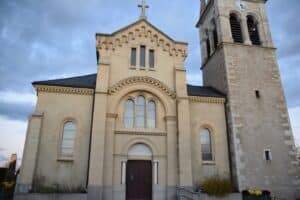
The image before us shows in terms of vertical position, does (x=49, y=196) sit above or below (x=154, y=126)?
below

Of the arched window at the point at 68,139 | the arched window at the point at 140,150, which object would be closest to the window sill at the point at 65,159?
the arched window at the point at 68,139

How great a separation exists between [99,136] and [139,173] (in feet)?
12.7

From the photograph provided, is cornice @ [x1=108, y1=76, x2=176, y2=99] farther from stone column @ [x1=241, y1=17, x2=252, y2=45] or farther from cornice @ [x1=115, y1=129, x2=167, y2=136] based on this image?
stone column @ [x1=241, y1=17, x2=252, y2=45]

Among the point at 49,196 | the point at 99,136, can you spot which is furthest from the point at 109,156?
the point at 49,196

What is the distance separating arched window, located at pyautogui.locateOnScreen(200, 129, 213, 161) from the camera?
62.8 ft

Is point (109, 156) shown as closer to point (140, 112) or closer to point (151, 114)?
point (140, 112)

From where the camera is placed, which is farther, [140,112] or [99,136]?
[140,112]

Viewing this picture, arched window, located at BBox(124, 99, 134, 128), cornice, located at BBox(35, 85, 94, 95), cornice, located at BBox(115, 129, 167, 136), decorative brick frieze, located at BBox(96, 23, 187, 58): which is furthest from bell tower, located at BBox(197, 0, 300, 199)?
cornice, located at BBox(35, 85, 94, 95)

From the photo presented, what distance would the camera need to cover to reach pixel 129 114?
18.6 meters

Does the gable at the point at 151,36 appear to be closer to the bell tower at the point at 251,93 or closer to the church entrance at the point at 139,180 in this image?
the bell tower at the point at 251,93

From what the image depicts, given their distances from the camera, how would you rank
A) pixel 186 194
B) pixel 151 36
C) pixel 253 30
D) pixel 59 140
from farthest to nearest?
pixel 253 30 < pixel 151 36 < pixel 59 140 < pixel 186 194

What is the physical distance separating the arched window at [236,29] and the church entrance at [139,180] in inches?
572

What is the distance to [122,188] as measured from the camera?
16594 millimetres

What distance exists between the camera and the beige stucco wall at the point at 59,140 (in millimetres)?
16094
